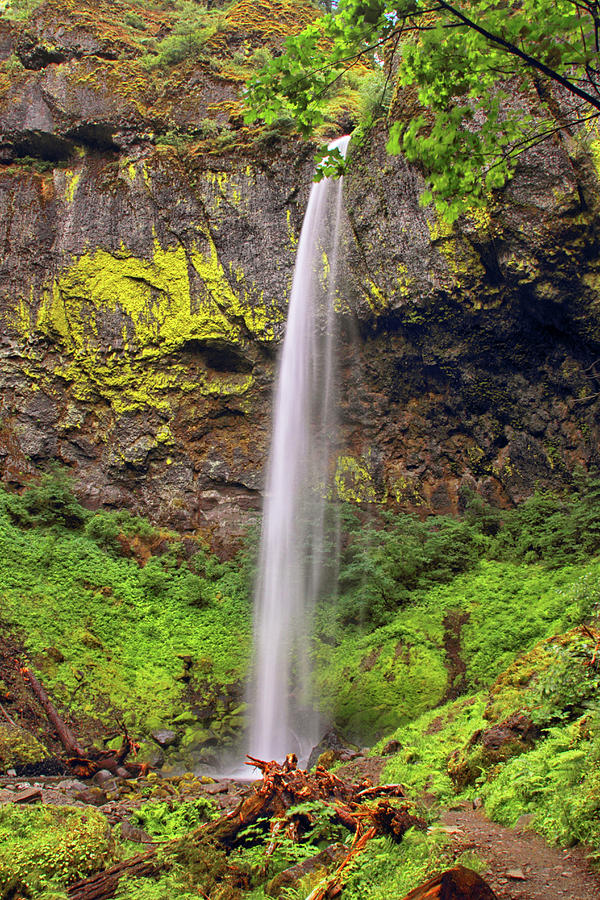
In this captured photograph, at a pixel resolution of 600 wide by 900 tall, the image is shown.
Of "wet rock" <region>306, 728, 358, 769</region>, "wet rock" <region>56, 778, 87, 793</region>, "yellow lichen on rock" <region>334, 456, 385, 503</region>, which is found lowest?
"wet rock" <region>306, 728, 358, 769</region>

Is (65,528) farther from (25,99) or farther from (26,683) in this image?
(25,99)

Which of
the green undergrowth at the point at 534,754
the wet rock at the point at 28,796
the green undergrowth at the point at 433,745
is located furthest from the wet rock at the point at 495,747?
the wet rock at the point at 28,796

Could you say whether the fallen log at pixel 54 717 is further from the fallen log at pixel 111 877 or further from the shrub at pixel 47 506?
the shrub at pixel 47 506

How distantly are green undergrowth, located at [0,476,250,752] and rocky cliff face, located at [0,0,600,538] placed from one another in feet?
4.71

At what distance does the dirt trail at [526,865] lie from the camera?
249 cm

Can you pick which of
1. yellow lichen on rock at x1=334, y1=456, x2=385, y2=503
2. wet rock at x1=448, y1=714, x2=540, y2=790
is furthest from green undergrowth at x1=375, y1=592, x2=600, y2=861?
yellow lichen on rock at x1=334, y1=456, x2=385, y2=503

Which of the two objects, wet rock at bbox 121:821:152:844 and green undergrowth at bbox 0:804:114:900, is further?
wet rock at bbox 121:821:152:844

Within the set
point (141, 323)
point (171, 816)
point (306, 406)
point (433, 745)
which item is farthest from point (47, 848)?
point (141, 323)

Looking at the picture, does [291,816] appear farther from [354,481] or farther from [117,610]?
[354,481]

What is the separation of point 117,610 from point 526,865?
928cm

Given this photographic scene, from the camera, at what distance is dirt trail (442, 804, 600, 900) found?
249 cm

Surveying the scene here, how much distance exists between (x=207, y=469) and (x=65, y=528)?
12.2ft

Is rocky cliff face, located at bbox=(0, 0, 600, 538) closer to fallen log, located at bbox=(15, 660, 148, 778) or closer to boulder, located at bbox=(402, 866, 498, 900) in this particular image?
fallen log, located at bbox=(15, 660, 148, 778)

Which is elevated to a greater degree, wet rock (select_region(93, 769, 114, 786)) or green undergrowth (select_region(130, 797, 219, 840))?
green undergrowth (select_region(130, 797, 219, 840))
